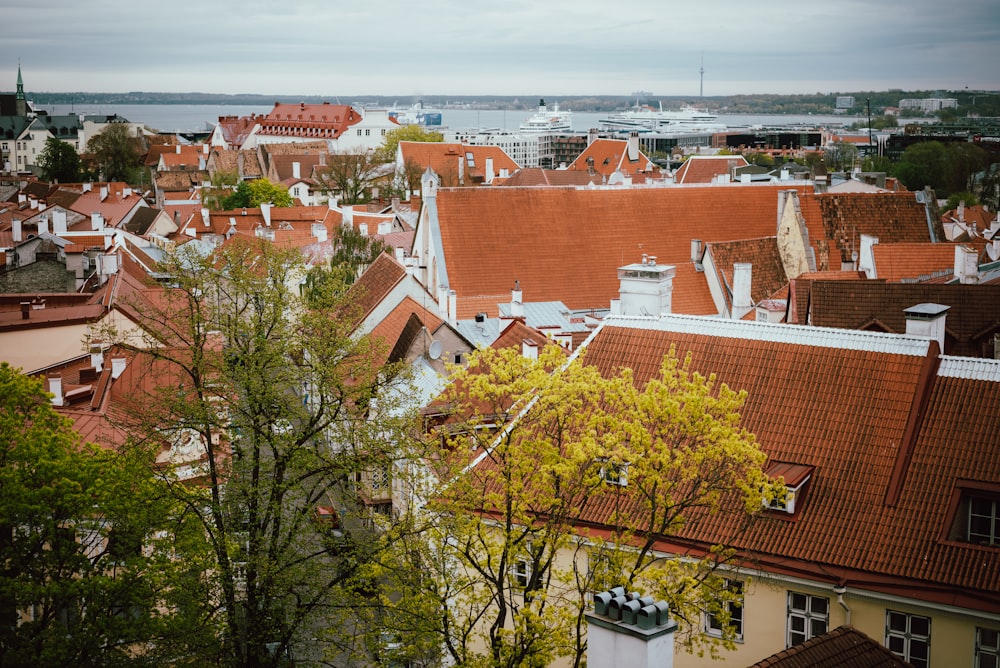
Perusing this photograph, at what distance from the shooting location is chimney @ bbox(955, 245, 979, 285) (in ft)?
112

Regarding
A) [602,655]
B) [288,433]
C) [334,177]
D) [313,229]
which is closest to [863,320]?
[288,433]

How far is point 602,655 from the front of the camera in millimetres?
12430

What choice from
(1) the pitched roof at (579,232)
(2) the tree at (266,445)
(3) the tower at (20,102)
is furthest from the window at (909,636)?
(3) the tower at (20,102)

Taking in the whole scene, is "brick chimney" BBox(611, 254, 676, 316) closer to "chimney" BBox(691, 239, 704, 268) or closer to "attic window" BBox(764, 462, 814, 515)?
"attic window" BBox(764, 462, 814, 515)

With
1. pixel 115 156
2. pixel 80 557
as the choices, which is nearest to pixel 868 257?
pixel 80 557

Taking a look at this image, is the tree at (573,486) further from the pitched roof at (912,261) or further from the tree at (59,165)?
the tree at (59,165)

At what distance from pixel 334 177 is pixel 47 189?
950 inches

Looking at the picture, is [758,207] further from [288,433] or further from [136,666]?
[136,666]

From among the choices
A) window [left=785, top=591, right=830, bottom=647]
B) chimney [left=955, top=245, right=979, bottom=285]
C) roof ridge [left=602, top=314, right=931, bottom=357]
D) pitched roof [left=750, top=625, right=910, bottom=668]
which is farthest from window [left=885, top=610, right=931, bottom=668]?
chimney [left=955, top=245, right=979, bottom=285]

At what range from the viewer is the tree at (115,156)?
472 ft

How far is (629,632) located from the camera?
40.0ft

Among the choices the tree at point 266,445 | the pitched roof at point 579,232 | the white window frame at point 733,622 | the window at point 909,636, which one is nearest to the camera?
the window at point 909,636

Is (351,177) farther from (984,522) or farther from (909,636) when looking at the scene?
(909,636)

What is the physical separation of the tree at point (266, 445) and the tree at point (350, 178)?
224 feet
